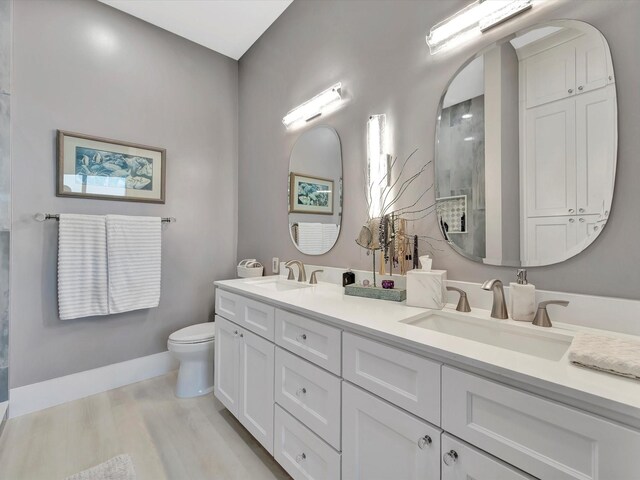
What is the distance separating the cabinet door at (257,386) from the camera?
138cm

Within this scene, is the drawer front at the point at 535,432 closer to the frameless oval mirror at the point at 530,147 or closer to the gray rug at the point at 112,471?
the frameless oval mirror at the point at 530,147

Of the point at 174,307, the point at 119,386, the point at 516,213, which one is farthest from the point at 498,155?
the point at 119,386

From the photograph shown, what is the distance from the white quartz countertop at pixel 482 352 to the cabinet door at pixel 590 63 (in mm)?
802

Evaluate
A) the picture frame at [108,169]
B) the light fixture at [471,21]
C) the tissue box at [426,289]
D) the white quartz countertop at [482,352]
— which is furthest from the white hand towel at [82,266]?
the light fixture at [471,21]

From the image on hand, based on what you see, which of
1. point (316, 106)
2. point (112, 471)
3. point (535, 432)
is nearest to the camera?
point (535, 432)

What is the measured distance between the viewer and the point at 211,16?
7.49 feet

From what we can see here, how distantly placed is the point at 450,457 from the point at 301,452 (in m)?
0.71

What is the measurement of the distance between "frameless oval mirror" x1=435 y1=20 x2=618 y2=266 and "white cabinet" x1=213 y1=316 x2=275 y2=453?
1064 millimetres

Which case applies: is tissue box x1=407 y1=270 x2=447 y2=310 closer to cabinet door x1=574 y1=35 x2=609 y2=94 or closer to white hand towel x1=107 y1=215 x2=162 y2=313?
cabinet door x1=574 y1=35 x2=609 y2=94

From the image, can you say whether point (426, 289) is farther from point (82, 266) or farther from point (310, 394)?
point (82, 266)

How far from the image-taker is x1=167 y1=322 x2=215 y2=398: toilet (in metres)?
2.02

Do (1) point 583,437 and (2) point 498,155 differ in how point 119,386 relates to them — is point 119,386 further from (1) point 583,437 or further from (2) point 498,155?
(2) point 498,155

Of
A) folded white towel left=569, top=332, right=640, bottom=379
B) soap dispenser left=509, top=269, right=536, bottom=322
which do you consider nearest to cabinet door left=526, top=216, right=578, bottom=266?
soap dispenser left=509, top=269, right=536, bottom=322

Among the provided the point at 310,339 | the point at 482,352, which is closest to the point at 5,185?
the point at 310,339
